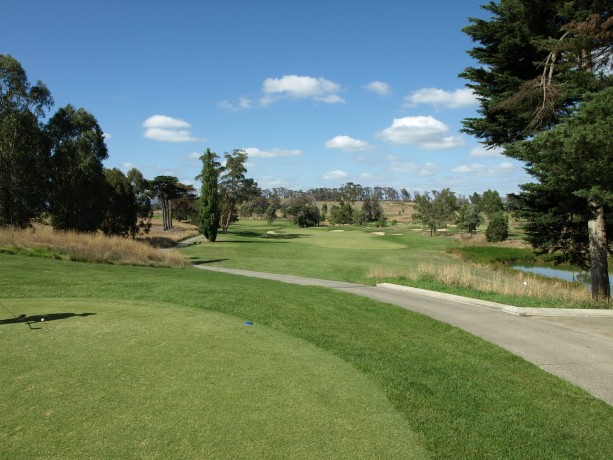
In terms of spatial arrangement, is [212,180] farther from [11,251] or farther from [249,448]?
[249,448]

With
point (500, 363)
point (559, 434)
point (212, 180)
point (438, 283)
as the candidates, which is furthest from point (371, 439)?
point (212, 180)

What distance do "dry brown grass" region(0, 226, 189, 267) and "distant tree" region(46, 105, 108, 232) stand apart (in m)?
13.9

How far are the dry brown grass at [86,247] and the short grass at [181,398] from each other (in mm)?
14223

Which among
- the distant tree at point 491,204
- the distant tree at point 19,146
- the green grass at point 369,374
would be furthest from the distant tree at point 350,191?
the green grass at point 369,374

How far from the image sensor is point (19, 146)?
28.8m

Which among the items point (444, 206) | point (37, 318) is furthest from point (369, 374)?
point (444, 206)

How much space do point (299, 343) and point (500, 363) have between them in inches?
131

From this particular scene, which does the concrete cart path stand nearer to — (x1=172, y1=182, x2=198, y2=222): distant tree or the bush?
the bush

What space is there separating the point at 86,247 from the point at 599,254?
22.4 metres

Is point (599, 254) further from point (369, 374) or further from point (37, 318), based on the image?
point (37, 318)

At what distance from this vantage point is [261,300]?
1080 cm

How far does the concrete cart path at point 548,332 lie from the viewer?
6688 millimetres

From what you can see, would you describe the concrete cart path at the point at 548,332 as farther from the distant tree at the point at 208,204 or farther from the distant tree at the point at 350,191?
the distant tree at the point at 350,191

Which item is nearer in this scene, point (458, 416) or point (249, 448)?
point (249, 448)
